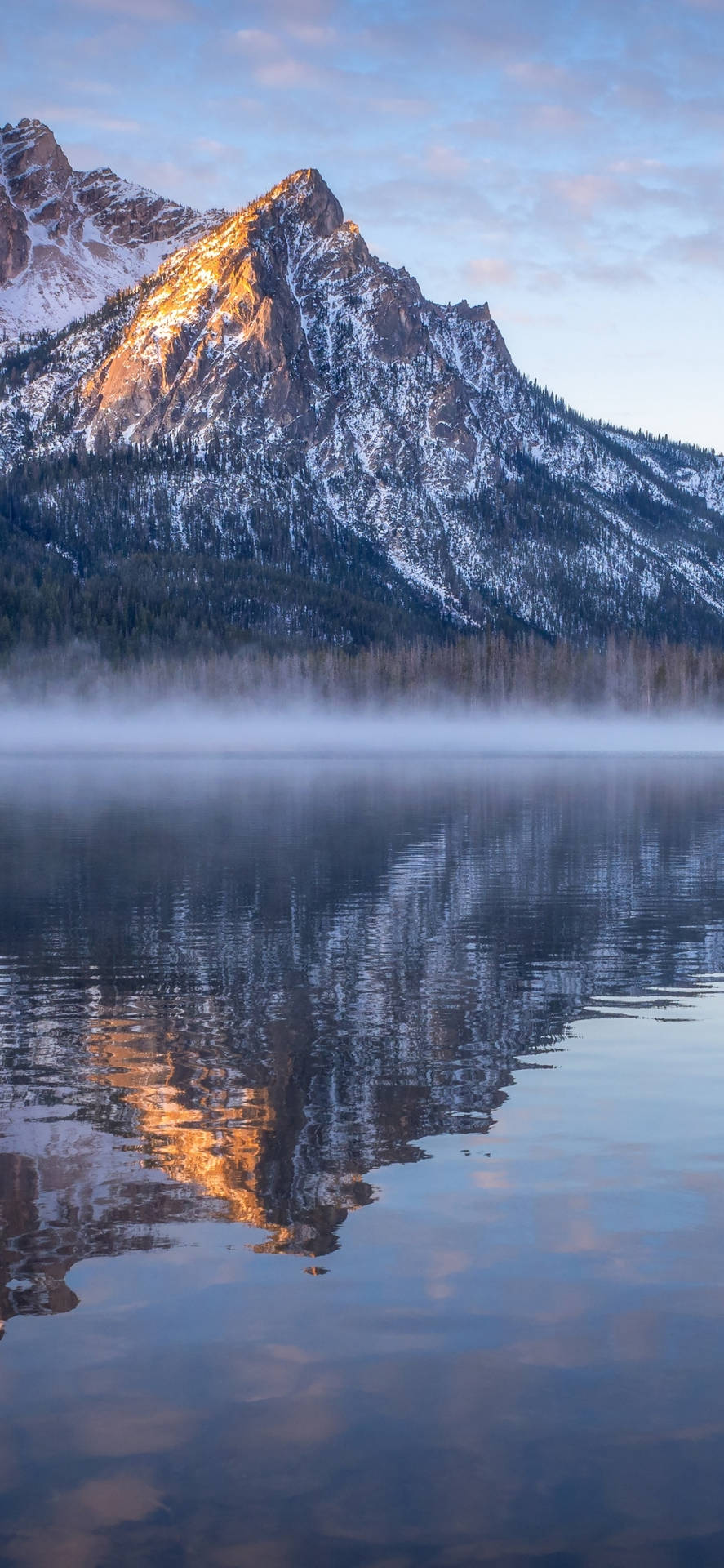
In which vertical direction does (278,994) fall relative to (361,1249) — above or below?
below

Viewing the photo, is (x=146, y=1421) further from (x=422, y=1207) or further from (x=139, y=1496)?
(x=422, y=1207)

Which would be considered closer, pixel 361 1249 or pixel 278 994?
pixel 361 1249

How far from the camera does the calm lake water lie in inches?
323

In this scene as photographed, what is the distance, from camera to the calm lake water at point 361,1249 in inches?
323

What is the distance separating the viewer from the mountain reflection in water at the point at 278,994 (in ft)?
44.2

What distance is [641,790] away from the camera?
88.5 m

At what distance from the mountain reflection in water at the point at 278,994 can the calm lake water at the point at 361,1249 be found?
84mm

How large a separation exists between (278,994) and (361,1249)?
12.0 metres

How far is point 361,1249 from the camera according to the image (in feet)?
39.1

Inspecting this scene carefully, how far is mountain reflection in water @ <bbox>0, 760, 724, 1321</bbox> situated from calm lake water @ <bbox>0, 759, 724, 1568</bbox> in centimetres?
8

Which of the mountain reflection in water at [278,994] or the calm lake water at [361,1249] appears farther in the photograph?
the mountain reflection in water at [278,994]

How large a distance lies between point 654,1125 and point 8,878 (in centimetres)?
2836

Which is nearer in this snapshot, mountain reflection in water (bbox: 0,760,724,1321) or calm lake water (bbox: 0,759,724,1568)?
calm lake water (bbox: 0,759,724,1568)

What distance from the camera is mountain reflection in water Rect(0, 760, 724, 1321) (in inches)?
531
